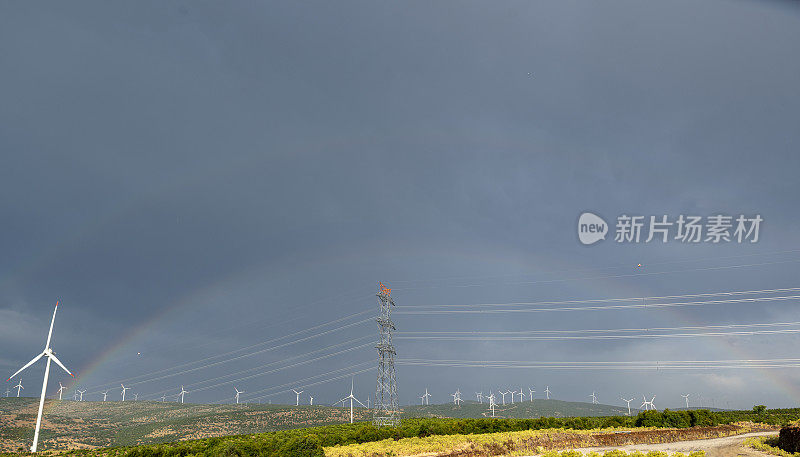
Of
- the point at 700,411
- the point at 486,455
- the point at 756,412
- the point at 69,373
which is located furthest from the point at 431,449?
the point at 756,412

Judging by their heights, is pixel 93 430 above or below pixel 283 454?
below

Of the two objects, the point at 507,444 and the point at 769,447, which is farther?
the point at 507,444

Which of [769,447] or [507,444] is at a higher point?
[769,447]

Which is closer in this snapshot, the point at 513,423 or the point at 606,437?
the point at 606,437

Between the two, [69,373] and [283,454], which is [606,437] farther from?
[69,373]

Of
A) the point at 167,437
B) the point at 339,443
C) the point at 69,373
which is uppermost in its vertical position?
the point at 69,373

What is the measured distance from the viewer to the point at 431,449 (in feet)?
151

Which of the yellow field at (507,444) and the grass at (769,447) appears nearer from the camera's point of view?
the grass at (769,447)

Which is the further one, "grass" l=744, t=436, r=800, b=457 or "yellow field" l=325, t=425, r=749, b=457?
"yellow field" l=325, t=425, r=749, b=457

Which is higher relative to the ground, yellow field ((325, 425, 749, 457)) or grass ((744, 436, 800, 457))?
grass ((744, 436, 800, 457))

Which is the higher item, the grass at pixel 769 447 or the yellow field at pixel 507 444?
the grass at pixel 769 447

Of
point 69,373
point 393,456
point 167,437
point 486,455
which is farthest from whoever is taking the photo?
point 167,437

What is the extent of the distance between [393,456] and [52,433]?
180m

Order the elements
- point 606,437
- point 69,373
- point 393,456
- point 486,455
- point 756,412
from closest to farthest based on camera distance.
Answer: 1. point 486,455
2. point 393,456
3. point 606,437
4. point 69,373
5. point 756,412
